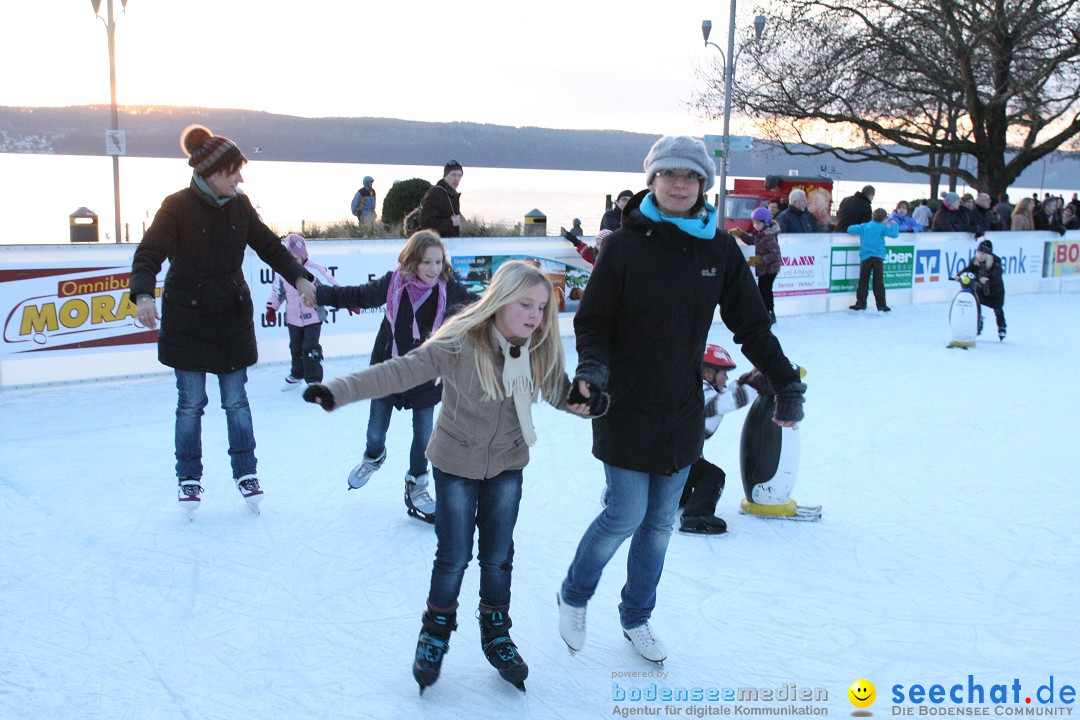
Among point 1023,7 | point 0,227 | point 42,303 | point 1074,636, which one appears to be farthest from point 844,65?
point 1074,636

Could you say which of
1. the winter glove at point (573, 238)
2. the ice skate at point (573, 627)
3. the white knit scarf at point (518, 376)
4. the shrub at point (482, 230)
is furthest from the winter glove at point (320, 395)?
the shrub at point (482, 230)

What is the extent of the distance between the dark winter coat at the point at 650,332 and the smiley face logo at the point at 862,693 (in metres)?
0.82

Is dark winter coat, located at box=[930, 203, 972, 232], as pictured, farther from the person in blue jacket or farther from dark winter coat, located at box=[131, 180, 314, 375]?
dark winter coat, located at box=[131, 180, 314, 375]

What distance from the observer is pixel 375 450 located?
4.26 metres

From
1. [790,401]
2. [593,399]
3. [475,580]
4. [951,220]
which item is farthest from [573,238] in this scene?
[951,220]

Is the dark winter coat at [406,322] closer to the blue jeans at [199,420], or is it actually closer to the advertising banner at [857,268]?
the blue jeans at [199,420]

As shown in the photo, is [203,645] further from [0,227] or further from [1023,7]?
[1023,7]

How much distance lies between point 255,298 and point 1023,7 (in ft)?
59.5

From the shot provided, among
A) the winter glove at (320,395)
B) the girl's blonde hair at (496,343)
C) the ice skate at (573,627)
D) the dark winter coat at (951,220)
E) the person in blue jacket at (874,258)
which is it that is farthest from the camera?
the dark winter coat at (951,220)

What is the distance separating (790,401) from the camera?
2.72 metres

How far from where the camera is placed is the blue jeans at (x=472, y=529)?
260 centimetres

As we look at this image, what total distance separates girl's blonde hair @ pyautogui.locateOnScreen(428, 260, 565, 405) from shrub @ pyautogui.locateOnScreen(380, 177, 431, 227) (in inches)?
455

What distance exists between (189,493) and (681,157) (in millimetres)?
2587

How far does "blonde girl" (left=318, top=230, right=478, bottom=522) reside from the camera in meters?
3.72
